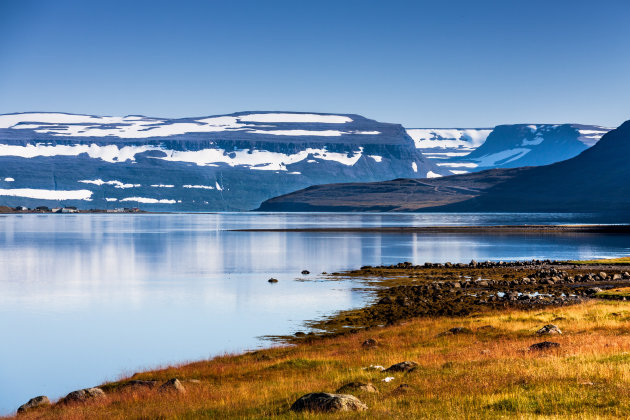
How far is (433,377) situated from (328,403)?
5.92 m

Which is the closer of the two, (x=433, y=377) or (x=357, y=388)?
(x=357, y=388)

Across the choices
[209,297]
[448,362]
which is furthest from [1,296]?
[448,362]

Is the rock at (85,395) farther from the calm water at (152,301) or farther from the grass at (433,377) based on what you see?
the calm water at (152,301)

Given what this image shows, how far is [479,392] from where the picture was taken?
19406 mm

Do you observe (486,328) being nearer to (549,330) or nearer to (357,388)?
(549,330)

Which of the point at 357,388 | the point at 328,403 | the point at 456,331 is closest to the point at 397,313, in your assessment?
the point at 456,331

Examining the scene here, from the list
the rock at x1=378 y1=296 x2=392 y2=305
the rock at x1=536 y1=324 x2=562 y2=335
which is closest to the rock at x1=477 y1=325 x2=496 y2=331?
the rock at x1=536 y1=324 x2=562 y2=335

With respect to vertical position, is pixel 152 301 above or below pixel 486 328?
below

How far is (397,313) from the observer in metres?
47.3

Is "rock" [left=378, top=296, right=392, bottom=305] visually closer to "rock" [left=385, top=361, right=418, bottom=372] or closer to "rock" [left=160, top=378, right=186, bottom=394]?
"rock" [left=385, top=361, right=418, bottom=372]

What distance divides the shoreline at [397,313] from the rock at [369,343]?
15.0 inches

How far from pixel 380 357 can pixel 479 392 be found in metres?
10.3

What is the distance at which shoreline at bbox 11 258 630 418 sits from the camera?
81.4 feet

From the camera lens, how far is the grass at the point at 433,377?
17.7 metres
